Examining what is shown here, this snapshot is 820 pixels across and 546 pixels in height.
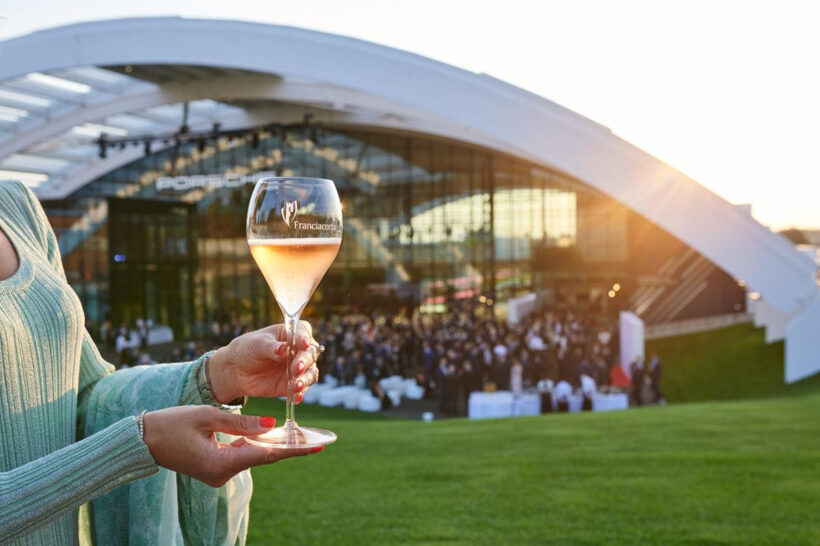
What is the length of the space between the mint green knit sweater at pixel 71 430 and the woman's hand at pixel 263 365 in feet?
0.21

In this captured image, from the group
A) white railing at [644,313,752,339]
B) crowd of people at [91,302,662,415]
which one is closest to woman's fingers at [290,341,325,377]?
crowd of people at [91,302,662,415]

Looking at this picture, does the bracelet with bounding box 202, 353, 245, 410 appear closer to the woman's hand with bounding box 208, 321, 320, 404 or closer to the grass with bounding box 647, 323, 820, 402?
the woman's hand with bounding box 208, 321, 320, 404

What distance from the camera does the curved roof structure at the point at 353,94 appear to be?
21.5 m

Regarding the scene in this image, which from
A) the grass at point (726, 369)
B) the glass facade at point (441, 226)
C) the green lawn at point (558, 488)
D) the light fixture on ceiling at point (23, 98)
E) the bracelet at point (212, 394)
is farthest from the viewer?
the glass facade at point (441, 226)

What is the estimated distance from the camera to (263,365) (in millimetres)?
1520

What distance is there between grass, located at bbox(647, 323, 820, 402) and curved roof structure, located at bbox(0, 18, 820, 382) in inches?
71.5

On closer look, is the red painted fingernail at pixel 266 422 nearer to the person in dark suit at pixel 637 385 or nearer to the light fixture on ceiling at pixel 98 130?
the person in dark suit at pixel 637 385

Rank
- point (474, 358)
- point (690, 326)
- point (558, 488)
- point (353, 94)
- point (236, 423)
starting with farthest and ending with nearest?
1. point (690, 326)
2. point (353, 94)
3. point (474, 358)
4. point (558, 488)
5. point (236, 423)

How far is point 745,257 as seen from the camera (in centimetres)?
2117

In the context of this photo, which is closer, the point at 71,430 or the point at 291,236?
the point at 291,236

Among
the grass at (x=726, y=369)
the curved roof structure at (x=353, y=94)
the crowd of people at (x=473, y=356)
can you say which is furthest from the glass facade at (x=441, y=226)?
the grass at (x=726, y=369)

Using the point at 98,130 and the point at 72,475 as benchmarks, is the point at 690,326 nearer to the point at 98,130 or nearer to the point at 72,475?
the point at 98,130

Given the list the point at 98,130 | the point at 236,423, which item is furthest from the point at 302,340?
the point at 98,130

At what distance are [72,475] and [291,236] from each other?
0.57m
